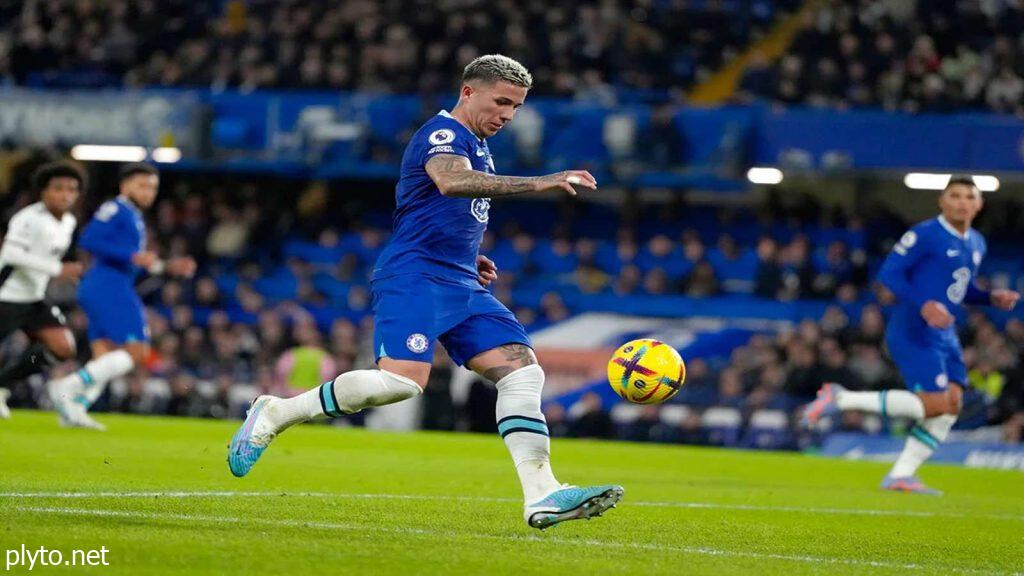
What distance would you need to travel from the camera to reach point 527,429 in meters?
8.38

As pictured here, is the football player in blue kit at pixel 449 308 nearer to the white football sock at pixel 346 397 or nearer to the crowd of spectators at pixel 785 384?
the white football sock at pixel 346 397

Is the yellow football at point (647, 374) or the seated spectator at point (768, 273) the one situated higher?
the yellow football at point (647, 374)

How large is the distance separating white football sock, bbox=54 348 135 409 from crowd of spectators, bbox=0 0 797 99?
540 inches

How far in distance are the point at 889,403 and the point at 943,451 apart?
7.24 metres

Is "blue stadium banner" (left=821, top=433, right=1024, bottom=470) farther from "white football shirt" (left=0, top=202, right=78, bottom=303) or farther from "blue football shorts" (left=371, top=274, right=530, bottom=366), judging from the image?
"blue football shorts" (left=371, top=274, right=530, bottom=366)

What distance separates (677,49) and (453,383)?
8.36 m

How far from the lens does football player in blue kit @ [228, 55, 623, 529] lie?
836 centimetres

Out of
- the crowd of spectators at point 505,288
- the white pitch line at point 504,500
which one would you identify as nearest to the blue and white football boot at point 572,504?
the white pitch line at point 504,500

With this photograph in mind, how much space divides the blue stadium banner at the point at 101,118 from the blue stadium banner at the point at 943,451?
13.9 metres

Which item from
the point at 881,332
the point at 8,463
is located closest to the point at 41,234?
the point at 8,463

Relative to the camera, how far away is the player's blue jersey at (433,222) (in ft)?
27.9

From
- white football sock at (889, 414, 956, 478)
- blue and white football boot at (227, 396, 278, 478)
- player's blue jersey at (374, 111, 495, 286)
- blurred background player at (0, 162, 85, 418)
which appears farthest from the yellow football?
blurred background player at (0, 162, 85, 418)

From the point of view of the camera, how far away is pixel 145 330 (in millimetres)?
16109

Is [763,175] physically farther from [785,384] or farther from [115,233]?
[115,233]
